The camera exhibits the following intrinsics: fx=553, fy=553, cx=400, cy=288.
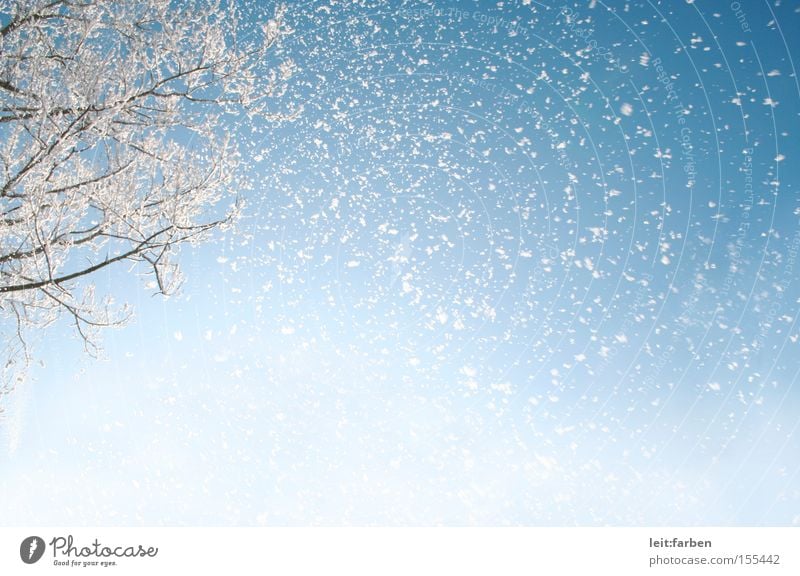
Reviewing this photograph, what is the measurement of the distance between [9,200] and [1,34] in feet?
4.88

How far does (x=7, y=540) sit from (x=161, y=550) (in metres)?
1.36

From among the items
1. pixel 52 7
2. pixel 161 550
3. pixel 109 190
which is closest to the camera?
pixel 161 550

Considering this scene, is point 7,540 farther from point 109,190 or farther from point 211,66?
point 211,66

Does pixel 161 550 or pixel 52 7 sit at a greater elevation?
pixel 52 7

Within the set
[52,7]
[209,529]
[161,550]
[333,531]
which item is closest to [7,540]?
[161,550]

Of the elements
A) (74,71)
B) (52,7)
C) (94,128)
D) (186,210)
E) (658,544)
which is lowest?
(658,544)

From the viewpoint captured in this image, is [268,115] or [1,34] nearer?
[1,34]

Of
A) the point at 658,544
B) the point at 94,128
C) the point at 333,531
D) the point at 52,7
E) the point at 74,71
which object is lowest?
the point at 658,544

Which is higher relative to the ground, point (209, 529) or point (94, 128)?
point (94, 128)

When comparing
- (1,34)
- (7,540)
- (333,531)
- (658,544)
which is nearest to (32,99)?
(1,34)

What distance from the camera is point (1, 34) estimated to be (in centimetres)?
501

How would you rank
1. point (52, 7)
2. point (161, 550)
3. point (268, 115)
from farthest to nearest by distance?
point (268, 115), point (52, 7), point (161, 550)

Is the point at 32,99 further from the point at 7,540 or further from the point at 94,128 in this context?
the point at 7,540

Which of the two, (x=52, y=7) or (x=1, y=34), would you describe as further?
(x=52, y=7)
